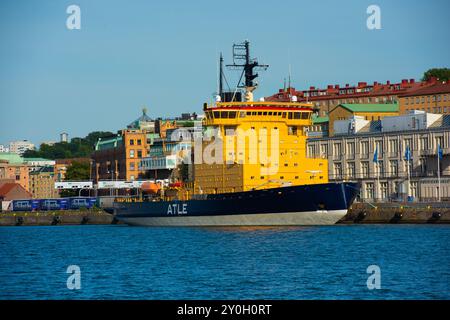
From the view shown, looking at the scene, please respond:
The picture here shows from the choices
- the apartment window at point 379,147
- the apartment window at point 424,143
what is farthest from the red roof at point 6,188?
the apartment window at point 424,143

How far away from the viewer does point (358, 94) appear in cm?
17500

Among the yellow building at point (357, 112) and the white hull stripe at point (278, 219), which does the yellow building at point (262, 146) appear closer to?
the white hull stripe at point (278, 219)

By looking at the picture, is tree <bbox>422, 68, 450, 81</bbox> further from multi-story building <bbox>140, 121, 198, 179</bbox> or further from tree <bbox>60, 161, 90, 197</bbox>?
tree <bbox>60, 161, 90, 197</bbox>

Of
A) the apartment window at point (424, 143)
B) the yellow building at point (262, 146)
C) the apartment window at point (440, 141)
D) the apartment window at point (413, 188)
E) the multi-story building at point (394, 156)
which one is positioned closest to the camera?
the yellow building at point (262, 146)

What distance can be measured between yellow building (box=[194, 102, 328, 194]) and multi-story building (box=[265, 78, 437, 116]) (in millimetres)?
83030

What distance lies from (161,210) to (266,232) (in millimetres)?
25047

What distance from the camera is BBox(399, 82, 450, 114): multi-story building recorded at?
15238cm

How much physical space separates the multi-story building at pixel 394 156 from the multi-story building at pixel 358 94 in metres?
47.8

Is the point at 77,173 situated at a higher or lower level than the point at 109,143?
lower

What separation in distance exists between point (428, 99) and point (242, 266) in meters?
113

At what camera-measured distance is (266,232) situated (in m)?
71.6

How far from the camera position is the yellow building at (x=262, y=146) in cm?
8000

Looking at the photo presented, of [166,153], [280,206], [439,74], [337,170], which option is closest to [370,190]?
[337,170]

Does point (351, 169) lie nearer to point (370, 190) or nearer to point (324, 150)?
point (370, 190)
